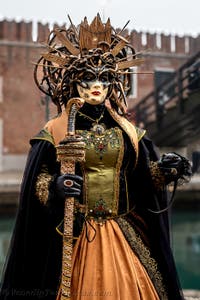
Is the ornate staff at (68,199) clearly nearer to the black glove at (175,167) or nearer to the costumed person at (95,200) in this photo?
the costumed person at (95,200)

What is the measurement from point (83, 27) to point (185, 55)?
13.5m

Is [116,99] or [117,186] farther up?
[116,99]

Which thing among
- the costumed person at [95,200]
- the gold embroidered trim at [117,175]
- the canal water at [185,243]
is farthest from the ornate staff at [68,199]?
the canal water at [185,243]

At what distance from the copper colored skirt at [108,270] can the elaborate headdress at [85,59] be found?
57cm

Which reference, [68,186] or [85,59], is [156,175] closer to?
[68,186]

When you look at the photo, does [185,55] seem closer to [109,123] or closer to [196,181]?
[196,181]

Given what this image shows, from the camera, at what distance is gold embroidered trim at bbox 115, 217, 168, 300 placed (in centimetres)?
177

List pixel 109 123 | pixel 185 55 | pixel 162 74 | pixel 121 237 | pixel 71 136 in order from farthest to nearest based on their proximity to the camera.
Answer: pixel 185 55, pixel 162 74, pixel 109 123, pixel 121 237, pixel 71 136

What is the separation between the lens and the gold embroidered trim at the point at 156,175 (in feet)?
5.97

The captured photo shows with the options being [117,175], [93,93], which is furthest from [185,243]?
[93,93]

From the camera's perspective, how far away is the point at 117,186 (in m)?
1.79

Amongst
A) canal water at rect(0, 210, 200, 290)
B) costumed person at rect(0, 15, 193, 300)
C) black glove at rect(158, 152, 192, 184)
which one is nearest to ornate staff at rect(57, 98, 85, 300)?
costumed person at rect(0, 15, 193, 300)

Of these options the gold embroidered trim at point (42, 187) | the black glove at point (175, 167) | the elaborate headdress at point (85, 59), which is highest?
the elaborate headdress at point (85, 59)

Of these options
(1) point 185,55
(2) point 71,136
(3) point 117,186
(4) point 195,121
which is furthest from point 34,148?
(1) point 185,55
